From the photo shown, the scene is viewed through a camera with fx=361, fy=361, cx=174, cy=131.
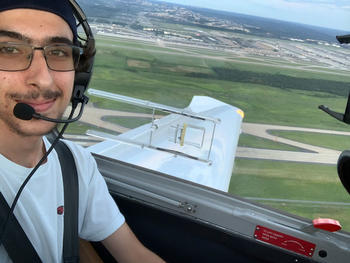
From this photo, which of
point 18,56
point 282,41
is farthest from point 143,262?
point 282,41

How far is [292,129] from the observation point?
6.52 feet

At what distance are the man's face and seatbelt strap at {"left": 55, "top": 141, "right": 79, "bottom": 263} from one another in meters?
0.16

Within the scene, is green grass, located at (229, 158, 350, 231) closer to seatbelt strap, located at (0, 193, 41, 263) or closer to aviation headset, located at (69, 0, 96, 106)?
aviation headset, located at (69, 0, 96, 106)

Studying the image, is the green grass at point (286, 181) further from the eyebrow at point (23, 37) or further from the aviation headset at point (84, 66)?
the eyebrow at point (23, 37)

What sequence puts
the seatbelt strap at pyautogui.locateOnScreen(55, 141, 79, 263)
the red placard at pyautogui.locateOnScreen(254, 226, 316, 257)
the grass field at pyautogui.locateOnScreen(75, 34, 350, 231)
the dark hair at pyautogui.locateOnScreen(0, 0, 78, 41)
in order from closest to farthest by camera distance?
the dark hair at pyautogui.locateOnScreen(0, 0, 78, 41) → the seatbelt strap at pyautogui.locateOnScreen(55, 141, 79, 263) → the red placard at pyautogui.locateOnScreen(254, 226, 316, 257) → the grass field at pyautogui.locateOnScreen(75, 34, 350, 231)

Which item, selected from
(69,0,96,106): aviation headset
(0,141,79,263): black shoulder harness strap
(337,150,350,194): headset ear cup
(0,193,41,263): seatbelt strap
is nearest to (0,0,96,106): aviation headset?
(69,0,96,106): aviation headset

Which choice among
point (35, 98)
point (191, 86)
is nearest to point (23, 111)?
point (35, 98)

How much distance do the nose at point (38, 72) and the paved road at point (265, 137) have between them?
0.90m

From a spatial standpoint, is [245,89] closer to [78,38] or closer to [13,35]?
[78,38]

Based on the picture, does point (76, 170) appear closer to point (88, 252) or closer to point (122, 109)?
point (88, 252)

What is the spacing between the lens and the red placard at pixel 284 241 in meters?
1.06

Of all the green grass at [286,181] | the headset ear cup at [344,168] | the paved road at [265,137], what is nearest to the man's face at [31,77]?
the headset ear cup at [344,168]

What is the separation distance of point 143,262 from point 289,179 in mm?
1154

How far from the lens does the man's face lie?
0.71 meters
